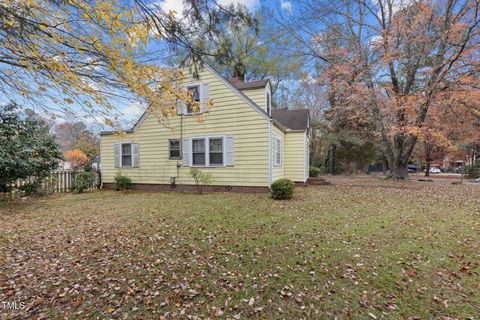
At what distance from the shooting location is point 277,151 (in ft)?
37.9

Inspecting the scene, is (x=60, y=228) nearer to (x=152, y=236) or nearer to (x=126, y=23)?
(x=152, y=236)

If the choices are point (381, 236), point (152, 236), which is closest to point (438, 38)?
point (381, 236)

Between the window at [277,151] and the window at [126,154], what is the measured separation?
7.60 meters

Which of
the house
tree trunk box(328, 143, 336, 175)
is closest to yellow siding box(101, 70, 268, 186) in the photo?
the house

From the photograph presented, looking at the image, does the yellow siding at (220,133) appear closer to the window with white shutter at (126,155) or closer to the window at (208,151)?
the window at (208,151)

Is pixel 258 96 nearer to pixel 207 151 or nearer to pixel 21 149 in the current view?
pixel 207 151

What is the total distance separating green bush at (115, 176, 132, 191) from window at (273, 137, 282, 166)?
758 cm

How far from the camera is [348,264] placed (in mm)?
3545

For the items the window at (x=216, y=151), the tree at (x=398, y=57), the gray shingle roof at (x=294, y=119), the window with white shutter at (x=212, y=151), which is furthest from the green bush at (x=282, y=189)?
the tree at (x=398, y=57)

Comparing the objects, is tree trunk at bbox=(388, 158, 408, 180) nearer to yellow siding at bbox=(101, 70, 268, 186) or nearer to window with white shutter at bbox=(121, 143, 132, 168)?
yellow siding at bbox=(101, 70, 268, 186)

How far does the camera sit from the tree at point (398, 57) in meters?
11.6

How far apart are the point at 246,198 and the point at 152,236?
15.0ft

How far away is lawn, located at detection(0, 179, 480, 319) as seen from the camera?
8.59ft

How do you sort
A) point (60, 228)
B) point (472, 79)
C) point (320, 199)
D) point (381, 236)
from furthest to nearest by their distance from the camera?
point (472, 79)
point (320, 199)
point (60, 228)
point (381, 236)
